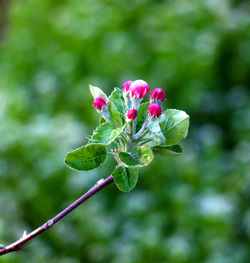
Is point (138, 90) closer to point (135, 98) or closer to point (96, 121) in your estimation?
point (135, 98)

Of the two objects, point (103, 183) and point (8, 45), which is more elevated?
point (8, 45)

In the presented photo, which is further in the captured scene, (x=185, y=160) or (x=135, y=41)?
(x=135, y=41)

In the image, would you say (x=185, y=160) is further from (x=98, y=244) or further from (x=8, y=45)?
(x=8, y=45)

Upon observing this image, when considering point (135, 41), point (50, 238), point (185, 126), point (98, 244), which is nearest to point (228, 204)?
point (98, 244)

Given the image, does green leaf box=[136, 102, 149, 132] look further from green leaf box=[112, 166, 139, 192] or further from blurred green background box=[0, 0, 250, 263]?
blurred green background box=[0, 0, 250, 263]

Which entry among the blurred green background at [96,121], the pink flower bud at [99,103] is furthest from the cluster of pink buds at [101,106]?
the blurred green background at [96,121]

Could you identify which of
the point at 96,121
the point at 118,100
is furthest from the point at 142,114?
the point at 96,121
